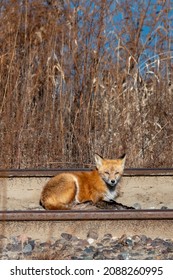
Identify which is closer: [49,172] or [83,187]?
[83,187]

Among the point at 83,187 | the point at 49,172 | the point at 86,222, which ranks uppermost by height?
the point at 49,172

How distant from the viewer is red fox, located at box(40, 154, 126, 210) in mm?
6172

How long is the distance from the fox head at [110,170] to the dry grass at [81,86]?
1.47m

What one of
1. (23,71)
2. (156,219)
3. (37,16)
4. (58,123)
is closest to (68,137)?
(58,123)

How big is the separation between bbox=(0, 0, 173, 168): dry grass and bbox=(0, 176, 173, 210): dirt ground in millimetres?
1113

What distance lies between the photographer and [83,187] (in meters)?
6.41

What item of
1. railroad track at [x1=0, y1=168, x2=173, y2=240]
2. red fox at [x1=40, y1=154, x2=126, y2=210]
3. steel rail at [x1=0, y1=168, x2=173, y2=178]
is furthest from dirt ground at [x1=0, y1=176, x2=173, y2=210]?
railroad track at [x1=0, y1=168, x2=173, y2=240]

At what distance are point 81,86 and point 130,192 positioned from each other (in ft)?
5.51

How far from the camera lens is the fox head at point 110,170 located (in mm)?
6488

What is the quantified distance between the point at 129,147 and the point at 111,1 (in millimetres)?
1633

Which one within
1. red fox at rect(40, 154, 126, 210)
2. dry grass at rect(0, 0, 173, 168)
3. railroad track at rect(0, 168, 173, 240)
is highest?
dry grass at rect(0, 0, 173, 168)

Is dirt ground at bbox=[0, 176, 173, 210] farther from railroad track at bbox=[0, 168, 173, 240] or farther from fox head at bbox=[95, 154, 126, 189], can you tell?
railroad track at bbox=[0, 168, 173, 240]

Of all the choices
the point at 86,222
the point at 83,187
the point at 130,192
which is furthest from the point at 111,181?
the point at 86,222

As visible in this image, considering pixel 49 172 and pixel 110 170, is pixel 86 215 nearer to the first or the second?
pixel 110 170
